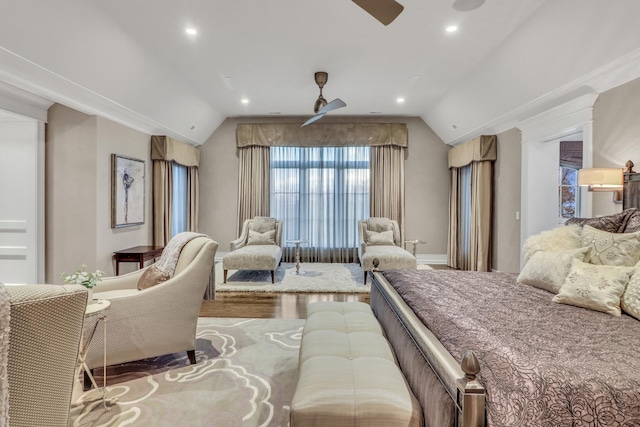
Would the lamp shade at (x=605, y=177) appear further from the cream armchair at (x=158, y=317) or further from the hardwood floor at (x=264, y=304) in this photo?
the cream armchair at (x=158, y=317)

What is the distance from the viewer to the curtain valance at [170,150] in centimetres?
540

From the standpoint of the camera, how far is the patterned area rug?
478cm

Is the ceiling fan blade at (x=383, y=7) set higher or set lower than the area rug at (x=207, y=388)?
higher

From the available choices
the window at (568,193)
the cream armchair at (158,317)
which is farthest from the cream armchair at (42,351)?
the window at (568,193)

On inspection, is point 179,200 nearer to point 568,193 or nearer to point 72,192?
point 72,192

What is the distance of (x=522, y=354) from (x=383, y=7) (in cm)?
174

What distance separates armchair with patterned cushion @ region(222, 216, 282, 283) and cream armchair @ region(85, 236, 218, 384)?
2352 millimetres

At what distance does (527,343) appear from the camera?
1293 mm

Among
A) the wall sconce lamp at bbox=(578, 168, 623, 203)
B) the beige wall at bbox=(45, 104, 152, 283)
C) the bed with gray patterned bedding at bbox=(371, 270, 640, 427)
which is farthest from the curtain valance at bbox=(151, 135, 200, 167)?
the wall sconce lamp at bbox=(578, 168, 623, 203)

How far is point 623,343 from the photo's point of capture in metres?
1.31

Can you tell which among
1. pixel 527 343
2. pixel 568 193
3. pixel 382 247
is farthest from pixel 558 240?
pixel 568 193

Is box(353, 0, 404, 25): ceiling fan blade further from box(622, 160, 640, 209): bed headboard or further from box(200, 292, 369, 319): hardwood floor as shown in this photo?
box(200, 292, 369, 319): hardwood floor

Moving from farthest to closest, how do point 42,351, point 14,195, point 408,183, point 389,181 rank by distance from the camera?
point 408,183, point 389,181, point 14,195, point 42,351

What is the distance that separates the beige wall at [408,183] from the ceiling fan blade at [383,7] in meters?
4.90
